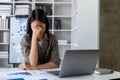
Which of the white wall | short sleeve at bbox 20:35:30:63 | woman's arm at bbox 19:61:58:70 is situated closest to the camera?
woman's arm at bbox 19:61:58:70

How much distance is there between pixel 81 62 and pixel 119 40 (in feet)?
7.75

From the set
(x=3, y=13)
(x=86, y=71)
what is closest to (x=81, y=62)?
(x=86, y=71)

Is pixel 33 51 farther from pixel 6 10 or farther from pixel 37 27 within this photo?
pixel 6 10

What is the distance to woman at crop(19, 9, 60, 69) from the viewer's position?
2154 millimetres

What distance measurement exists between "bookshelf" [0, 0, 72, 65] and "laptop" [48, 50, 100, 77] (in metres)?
2.98

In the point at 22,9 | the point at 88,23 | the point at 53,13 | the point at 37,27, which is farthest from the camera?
the point at 53,13

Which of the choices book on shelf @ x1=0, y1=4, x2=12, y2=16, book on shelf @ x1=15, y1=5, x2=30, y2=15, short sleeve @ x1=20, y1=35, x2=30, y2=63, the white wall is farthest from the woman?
book on shelf @ x1=0, y1=4, x2=12, y2=16

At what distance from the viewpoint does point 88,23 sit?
3.73 m

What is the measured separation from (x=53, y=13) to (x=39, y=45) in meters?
2.54

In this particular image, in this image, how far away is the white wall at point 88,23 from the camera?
3.71m

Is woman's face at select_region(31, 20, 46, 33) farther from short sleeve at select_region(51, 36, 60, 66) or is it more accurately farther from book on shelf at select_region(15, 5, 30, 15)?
book on shelf at select_region(15, 5, 30, 15)

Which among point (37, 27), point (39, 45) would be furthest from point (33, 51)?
point (37, 27)

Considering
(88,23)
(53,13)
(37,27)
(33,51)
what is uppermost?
(53,13)

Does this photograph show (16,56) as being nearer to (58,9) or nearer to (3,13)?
(3,13)
